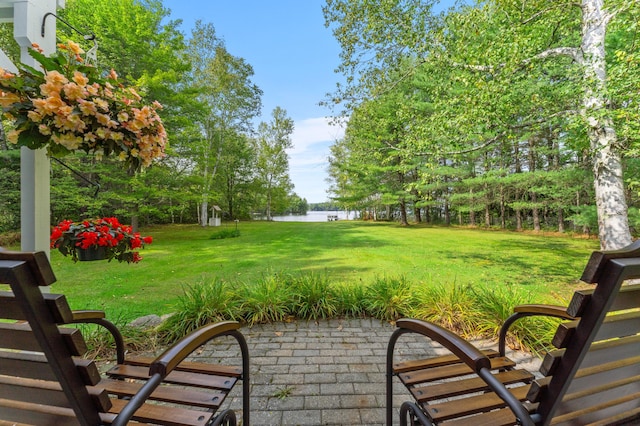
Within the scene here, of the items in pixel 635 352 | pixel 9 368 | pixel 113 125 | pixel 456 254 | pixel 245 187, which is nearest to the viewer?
pixel 9 368

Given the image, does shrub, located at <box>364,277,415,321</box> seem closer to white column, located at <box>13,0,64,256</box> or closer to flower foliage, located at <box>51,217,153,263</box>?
flower foliage, located at <box>51,217,153,263</box>

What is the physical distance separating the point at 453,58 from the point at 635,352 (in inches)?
229

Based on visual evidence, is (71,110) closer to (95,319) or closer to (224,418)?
(95,319)

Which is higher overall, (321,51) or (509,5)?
(321,51)

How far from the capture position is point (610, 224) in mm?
4477

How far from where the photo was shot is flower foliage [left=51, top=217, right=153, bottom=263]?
6.71 ft

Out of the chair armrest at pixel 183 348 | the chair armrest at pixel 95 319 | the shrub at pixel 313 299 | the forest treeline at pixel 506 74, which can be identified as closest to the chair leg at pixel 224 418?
the chair armrest at pixel 183 348

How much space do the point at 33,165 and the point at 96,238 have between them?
0.60 m

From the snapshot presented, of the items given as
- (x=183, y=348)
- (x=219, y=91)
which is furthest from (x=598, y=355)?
(x=219, y=91)

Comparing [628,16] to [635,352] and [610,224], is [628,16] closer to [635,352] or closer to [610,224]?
[610,224]

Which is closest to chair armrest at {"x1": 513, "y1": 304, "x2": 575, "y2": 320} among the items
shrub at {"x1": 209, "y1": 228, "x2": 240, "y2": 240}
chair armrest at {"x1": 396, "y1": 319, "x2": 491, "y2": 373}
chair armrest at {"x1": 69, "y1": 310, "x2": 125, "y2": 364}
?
chair armrest at {"x1": 396, "y1": 319, "x2": 491, "y2": 373}

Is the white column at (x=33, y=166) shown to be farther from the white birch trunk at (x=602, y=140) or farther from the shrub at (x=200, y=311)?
the white birch trunk at (x=602, y=140)

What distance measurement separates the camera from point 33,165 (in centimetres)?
188

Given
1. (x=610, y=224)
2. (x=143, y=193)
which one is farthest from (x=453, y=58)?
(x=143, y=193)
